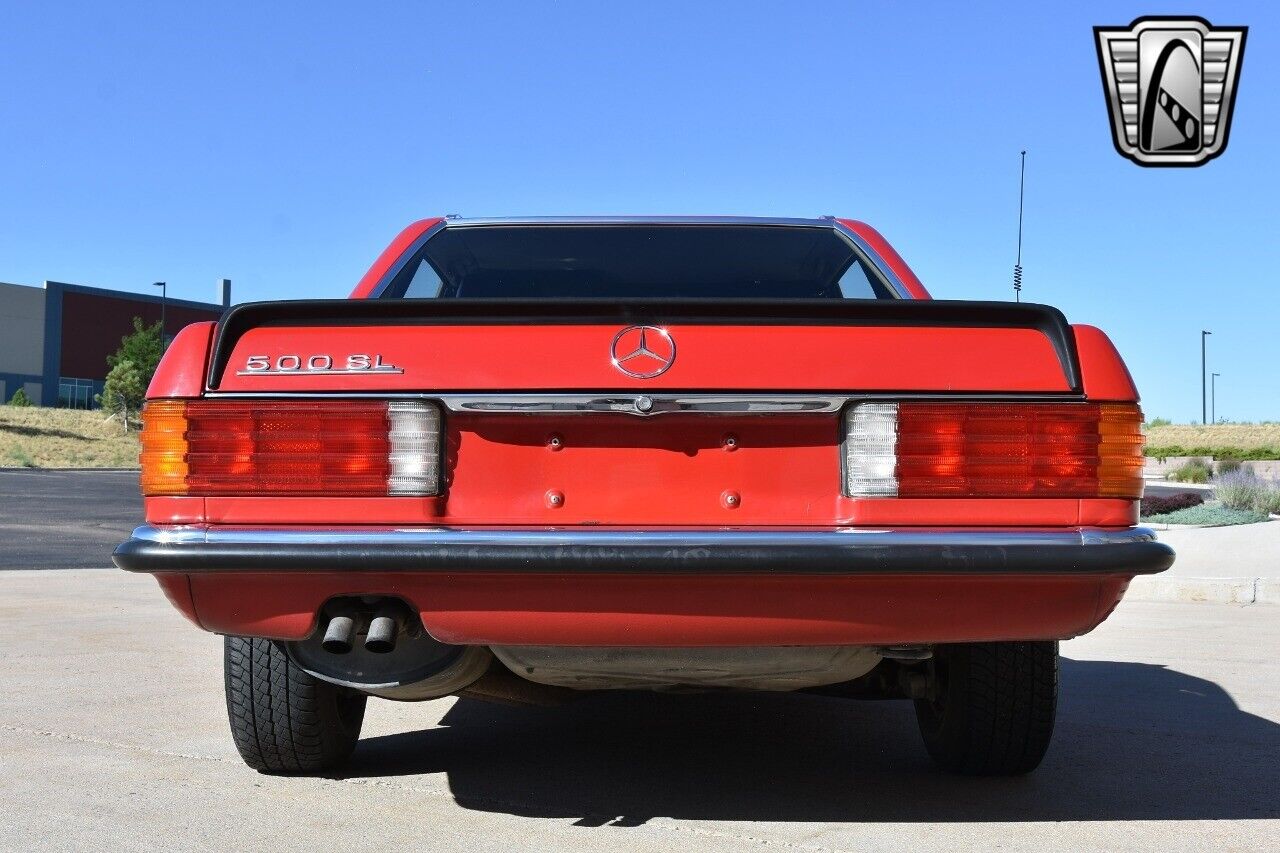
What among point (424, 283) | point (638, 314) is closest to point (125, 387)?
point (424, 283)

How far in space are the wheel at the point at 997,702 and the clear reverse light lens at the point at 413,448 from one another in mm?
1392

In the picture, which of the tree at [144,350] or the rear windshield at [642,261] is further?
the tree at [144,350]

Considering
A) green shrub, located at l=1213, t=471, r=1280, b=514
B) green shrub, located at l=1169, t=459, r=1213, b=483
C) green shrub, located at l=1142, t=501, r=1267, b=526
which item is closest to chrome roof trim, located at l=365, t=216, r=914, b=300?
green shrub, located at l=1142, t=501, r=1267, b=526

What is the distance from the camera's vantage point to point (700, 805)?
3451 mm

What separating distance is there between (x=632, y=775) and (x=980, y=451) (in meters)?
1.52

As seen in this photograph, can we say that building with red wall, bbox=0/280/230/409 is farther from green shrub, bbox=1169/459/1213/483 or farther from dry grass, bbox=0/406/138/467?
green shrub, bbox=1169/459/1213/483

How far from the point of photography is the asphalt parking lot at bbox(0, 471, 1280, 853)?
3164mm

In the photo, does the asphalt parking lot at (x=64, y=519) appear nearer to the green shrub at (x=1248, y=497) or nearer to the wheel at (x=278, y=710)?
the wheel at (x=278, y=710)

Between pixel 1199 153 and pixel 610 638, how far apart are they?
8.50 m

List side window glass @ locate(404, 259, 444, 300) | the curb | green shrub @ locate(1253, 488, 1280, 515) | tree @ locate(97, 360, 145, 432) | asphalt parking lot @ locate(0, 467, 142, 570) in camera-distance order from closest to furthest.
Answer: side window glass @ locate(404, 259, 444, 300) → the curb → asphalt parking lot @ locate(0, 467, 142, 570) → green shrub @ locate(1253, 488, 1280, 515) → tree @ locate(97, 360, 145, 432)

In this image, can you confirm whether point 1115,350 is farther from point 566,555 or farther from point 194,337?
point 194,337

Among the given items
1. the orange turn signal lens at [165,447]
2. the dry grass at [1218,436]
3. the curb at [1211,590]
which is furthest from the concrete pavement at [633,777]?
the dry grass at [1218,436]

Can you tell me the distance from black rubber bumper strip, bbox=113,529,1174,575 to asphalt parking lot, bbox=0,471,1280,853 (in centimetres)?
→ 71

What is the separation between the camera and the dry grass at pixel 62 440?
144 feet
